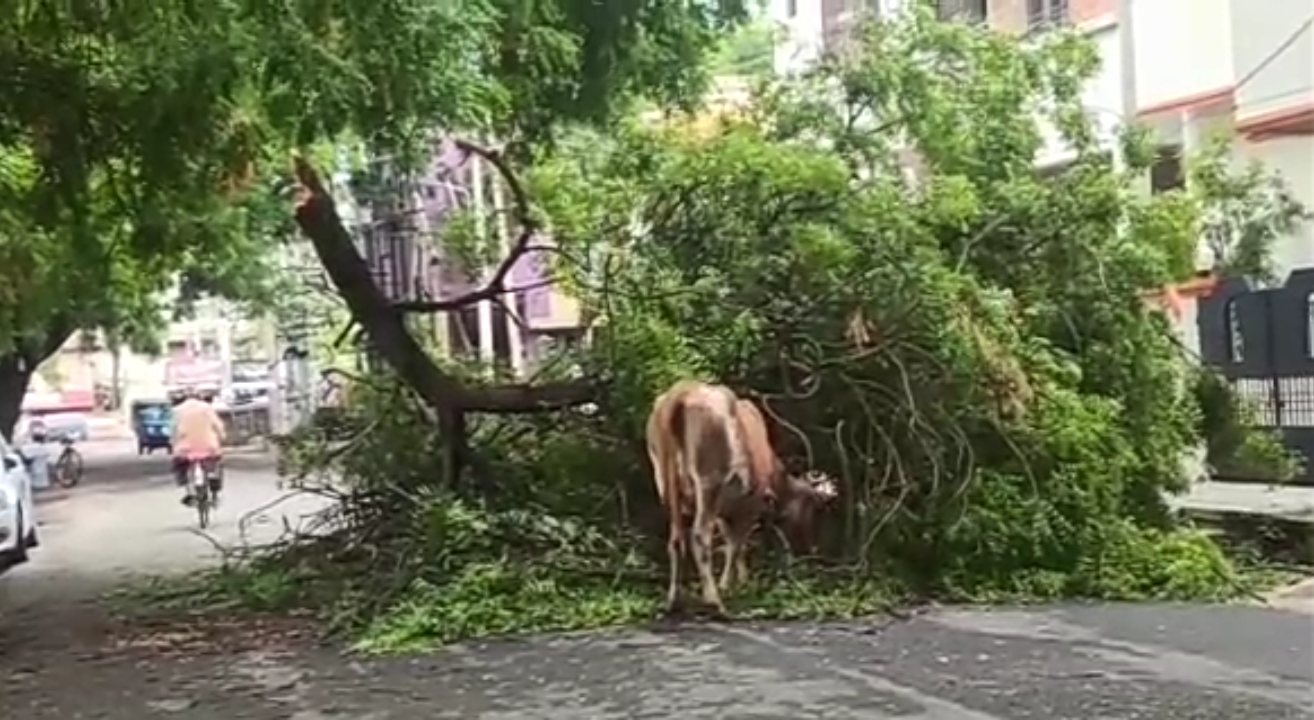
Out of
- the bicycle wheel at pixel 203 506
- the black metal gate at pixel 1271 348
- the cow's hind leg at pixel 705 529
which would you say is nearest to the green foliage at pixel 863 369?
the cow's hind leg at pixel 705 529

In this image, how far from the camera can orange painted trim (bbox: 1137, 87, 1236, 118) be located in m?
18.9

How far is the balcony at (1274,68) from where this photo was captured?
18.0 meters

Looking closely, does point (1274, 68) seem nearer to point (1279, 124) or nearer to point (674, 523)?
point (1279, 124)

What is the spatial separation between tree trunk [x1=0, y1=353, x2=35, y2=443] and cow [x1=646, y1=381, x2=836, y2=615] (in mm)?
26085

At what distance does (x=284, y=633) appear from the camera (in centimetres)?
1151

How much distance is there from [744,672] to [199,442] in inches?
541

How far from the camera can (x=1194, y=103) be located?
19.4m

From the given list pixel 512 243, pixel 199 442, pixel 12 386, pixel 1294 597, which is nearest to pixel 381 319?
pixel 512 243

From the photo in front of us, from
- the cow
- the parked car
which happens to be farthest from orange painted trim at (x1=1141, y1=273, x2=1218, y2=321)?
the parked car

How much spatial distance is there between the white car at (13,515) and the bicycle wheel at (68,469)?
643 inches

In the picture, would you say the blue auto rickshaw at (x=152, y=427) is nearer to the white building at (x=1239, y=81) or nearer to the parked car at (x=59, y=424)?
the parked car at (x=59, y=424)

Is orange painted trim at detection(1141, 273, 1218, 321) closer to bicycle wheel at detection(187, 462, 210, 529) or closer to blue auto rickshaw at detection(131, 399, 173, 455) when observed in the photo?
bicycle wheel at detection(187, 462, 210, 529)

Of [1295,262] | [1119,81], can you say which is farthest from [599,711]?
[1119,81]

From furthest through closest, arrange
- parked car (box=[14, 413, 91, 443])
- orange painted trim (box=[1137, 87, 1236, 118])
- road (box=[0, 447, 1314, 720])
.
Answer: parked car (box=[14, 413, 91, 443]) < orange painted trim (box=[1137, 87, 1236, 118]) < road (box=[0, 447, 1314, 720])
